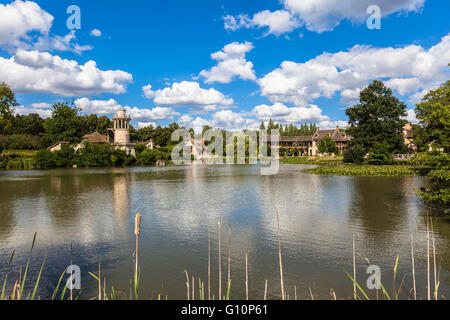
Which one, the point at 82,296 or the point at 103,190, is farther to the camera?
the point at 103,190

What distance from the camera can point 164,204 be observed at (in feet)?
53.2

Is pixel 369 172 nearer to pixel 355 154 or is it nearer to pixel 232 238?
pixel 355 154

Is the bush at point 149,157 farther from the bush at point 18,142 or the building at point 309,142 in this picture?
the building at point 309,142

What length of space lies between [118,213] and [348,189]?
50.5 ft

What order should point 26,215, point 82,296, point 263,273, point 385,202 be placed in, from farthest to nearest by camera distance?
point 385,202 < point 26,215 < point 263,273 < point 82,296

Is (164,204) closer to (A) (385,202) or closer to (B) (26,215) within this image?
(B) (26,215)

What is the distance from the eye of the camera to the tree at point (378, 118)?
41.8 m

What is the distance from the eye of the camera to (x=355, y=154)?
41.8 meters

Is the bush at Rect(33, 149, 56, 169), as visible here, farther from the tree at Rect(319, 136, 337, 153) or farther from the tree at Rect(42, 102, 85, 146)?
the tree at Rect(319, 136, 337, 153)

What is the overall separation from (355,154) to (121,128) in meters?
38.7

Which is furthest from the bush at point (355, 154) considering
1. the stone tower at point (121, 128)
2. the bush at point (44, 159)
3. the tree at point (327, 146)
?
the bush at point (44, 159)

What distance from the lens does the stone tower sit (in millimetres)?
52969

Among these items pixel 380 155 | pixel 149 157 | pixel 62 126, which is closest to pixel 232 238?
pixel 380 155
